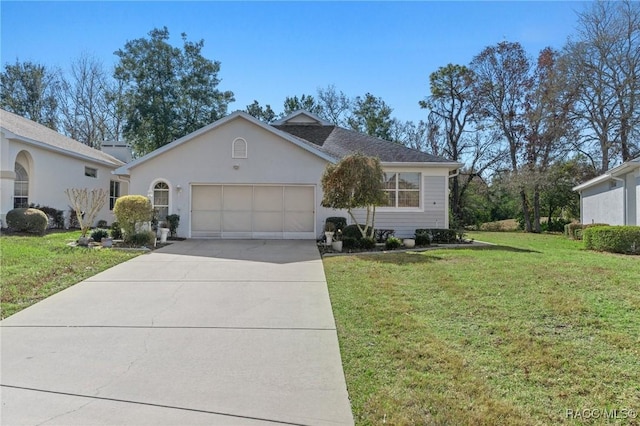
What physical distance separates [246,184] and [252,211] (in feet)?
3.69

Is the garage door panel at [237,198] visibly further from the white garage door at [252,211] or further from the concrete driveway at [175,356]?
the concrete driveway at [175,356]

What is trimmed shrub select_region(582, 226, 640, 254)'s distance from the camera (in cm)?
1242

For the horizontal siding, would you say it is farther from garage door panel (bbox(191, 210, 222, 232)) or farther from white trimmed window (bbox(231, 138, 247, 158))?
garage door panel (bbox(191, 210, 222, 232))

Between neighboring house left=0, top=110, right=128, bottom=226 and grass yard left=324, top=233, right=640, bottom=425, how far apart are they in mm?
15369

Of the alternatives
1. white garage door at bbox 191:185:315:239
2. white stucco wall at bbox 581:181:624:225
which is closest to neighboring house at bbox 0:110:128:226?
white garage door at bbox 191:185:315:239

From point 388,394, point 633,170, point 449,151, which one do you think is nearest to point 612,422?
point 388,394

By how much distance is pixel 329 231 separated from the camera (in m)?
14.1

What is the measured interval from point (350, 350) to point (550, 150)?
2976 centimetres

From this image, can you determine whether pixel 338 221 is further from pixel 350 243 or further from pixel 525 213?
pixel 525 213

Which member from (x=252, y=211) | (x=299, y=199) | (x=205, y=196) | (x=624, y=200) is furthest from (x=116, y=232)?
(x=624, y=200)

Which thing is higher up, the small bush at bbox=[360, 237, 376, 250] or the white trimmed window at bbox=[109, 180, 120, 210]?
the white trimmed window at bbox=[109, 180, 120, 210]

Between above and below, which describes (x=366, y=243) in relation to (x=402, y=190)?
below

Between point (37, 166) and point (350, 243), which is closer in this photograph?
point (350, 243)

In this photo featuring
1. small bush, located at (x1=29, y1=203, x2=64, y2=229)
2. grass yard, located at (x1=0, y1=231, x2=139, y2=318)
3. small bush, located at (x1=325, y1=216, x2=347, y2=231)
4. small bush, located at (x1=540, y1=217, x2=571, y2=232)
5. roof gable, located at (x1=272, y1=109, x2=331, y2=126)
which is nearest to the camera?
grass yard, located at (x1=0, y1=231, x2=139, y2=318)
